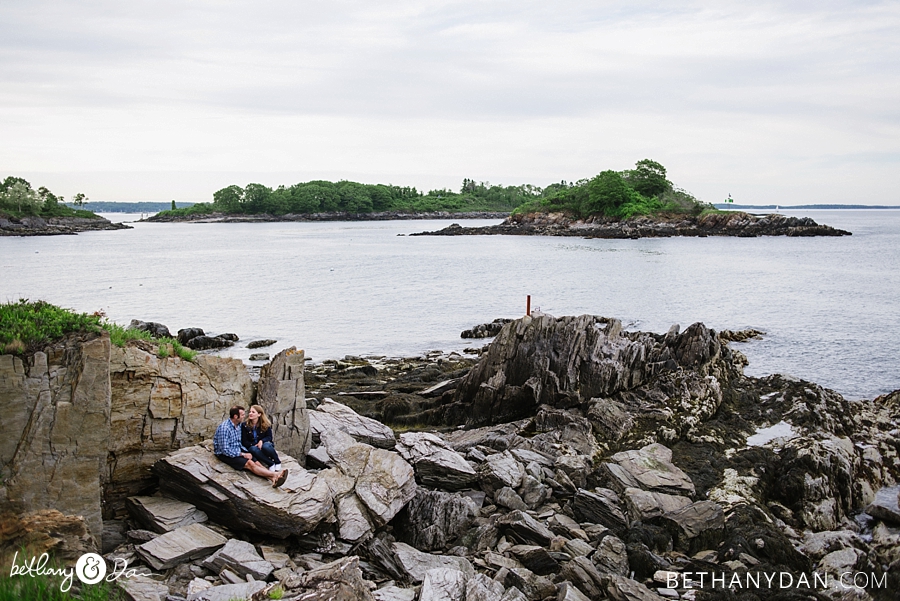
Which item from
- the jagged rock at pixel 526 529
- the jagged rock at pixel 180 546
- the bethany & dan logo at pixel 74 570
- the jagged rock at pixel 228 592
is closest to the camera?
the bethany & dan logo at pixel 74 570

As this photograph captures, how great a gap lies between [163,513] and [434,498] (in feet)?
14.8

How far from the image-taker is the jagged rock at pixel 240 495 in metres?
9.61

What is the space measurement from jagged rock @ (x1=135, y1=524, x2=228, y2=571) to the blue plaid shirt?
1.17m

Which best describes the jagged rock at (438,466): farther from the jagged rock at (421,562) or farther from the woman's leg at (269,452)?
the woman's leg at (269,452)

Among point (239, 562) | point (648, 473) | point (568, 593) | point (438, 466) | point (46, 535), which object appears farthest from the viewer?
point (648, 473)

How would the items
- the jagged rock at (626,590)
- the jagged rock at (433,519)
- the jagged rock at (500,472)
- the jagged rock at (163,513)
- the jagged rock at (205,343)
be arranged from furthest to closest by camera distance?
the jagged rock at (205,343) → the jagged rock at (500,472) → the jagged rock at (433,519) → the jagged rock at (163,513) → the jagged rock at (626,590)

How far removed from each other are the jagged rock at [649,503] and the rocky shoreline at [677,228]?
105049 millimetres

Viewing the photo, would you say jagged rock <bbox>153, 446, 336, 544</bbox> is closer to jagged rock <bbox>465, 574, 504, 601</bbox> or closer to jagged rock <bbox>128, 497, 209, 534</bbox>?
jagged rock <bbox>128, 497, 209, 534</bbox>

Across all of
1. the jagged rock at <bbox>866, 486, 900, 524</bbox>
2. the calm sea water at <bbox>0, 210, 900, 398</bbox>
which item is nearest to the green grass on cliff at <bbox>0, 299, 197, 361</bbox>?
the jagged rock at <bbox>866, 486, 900, 524</bbox>

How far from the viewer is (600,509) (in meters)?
12.1

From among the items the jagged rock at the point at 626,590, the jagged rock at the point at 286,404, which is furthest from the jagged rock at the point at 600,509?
the jagged rock at the point at 286,404

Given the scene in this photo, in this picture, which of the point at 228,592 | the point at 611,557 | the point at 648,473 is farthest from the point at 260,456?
the point at 648,473

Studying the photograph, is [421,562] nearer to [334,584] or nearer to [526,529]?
[526,529]

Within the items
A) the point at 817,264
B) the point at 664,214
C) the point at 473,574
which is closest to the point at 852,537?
the point at 473,574
